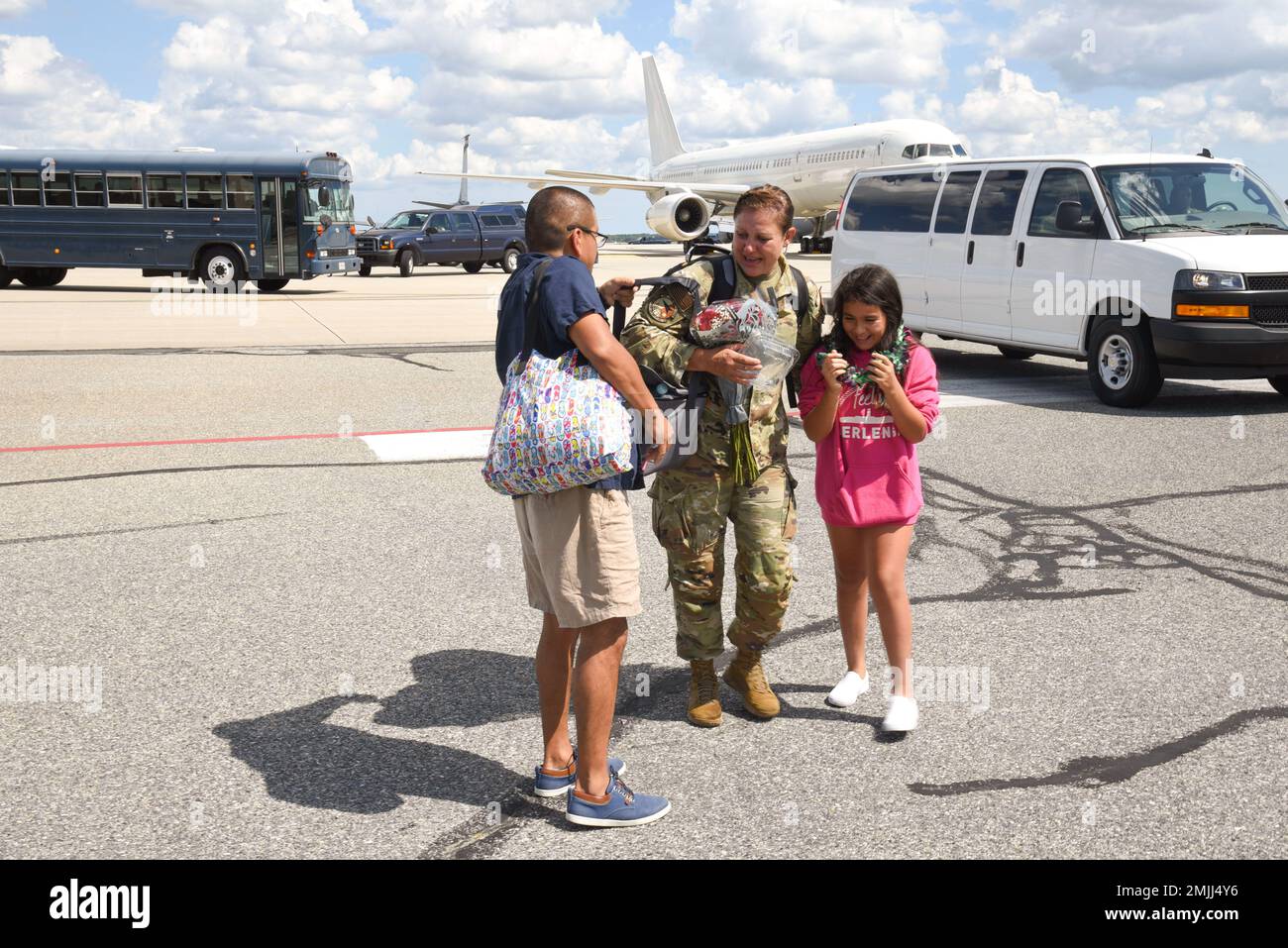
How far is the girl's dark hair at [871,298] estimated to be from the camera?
4199 millimetres

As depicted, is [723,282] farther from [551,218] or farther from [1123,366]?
[1123,366]

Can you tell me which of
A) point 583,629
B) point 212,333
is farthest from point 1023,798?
point 212,333

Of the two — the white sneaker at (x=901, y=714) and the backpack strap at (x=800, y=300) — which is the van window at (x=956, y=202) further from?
the white sneaker at (x=901, y=714)

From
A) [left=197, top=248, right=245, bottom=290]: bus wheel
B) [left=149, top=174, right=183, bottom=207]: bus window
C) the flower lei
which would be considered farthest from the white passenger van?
[left=149, top=174, right=183, bottom=207]: bus window

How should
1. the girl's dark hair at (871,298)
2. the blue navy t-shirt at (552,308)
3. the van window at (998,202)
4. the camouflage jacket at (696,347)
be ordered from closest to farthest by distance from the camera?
1. the blue navy t-shirt at (552,308)
2. the camouflage jacket at (696,347)
3. the girl's dark hair at (871,298)
4. the van window at (998,202)

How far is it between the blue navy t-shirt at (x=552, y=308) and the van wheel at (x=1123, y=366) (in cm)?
859

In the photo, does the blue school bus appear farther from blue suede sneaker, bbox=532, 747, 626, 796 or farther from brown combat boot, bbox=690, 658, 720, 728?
blue suede sneaker, bbox=532, 747, 626, 796

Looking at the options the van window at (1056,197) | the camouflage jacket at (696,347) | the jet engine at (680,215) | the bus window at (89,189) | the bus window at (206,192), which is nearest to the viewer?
the camouflage jacket at (696,347)

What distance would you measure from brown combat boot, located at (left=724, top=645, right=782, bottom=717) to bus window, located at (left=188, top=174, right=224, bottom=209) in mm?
24424

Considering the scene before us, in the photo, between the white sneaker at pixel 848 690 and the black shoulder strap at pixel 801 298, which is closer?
the black shoulder strap at pixel 801 298

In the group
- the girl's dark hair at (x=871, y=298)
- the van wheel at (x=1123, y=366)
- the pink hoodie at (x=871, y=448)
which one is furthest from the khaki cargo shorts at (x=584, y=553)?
the van wheel at (x=1123, y=366)

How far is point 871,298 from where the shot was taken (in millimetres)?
4184

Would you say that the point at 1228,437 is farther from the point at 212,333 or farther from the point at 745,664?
the point at 212,333

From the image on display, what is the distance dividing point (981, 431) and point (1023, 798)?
6.80 metres
